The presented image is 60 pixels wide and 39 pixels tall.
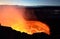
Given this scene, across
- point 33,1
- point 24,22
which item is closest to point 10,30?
point 24,22

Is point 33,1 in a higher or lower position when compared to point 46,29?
higher

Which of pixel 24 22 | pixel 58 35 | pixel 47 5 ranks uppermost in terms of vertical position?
pixel 47 5

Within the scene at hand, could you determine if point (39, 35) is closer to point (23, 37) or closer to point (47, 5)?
point (23, 37)

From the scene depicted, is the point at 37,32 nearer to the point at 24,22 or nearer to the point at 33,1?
the point at 24,22

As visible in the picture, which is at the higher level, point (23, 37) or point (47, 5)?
point (47, 5)

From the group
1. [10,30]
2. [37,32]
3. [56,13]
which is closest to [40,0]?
[56,13]
